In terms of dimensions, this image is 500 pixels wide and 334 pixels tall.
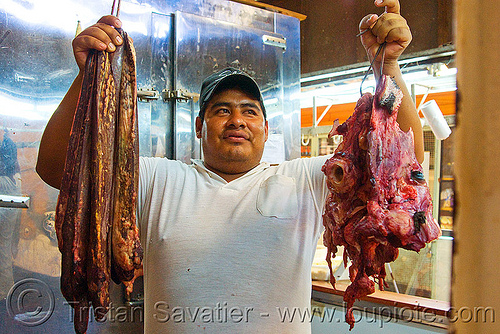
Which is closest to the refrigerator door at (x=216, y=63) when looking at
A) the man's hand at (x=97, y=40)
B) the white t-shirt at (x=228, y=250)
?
the white t-shirt at (x=228, y=250)

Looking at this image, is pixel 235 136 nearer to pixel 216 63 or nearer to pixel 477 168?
pixel 216 63

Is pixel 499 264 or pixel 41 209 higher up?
pixel 499 264

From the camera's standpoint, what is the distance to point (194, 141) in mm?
3562

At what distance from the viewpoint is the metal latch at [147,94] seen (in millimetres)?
3295

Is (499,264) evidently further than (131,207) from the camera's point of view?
No

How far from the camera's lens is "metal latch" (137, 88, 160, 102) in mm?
3295

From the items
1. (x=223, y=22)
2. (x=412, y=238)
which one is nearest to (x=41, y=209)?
(x=223, y=22)

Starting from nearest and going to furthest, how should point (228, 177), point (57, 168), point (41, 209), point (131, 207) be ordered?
point (131, 207) < point (57, 168) < point (228, 177) < point (41, 209)

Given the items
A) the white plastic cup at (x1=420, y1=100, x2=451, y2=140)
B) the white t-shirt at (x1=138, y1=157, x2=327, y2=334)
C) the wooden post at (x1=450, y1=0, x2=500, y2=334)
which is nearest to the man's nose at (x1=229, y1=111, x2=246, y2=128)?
the white t-shirt at (x1=138, y1=157, x2=327, y2=334)

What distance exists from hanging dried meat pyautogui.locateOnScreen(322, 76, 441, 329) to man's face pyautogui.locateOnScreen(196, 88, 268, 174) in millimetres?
822

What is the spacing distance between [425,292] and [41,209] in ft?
14.0

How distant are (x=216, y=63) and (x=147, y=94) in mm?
730

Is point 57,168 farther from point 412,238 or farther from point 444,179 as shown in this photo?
point 444,179

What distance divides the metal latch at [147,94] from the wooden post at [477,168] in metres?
3.11
